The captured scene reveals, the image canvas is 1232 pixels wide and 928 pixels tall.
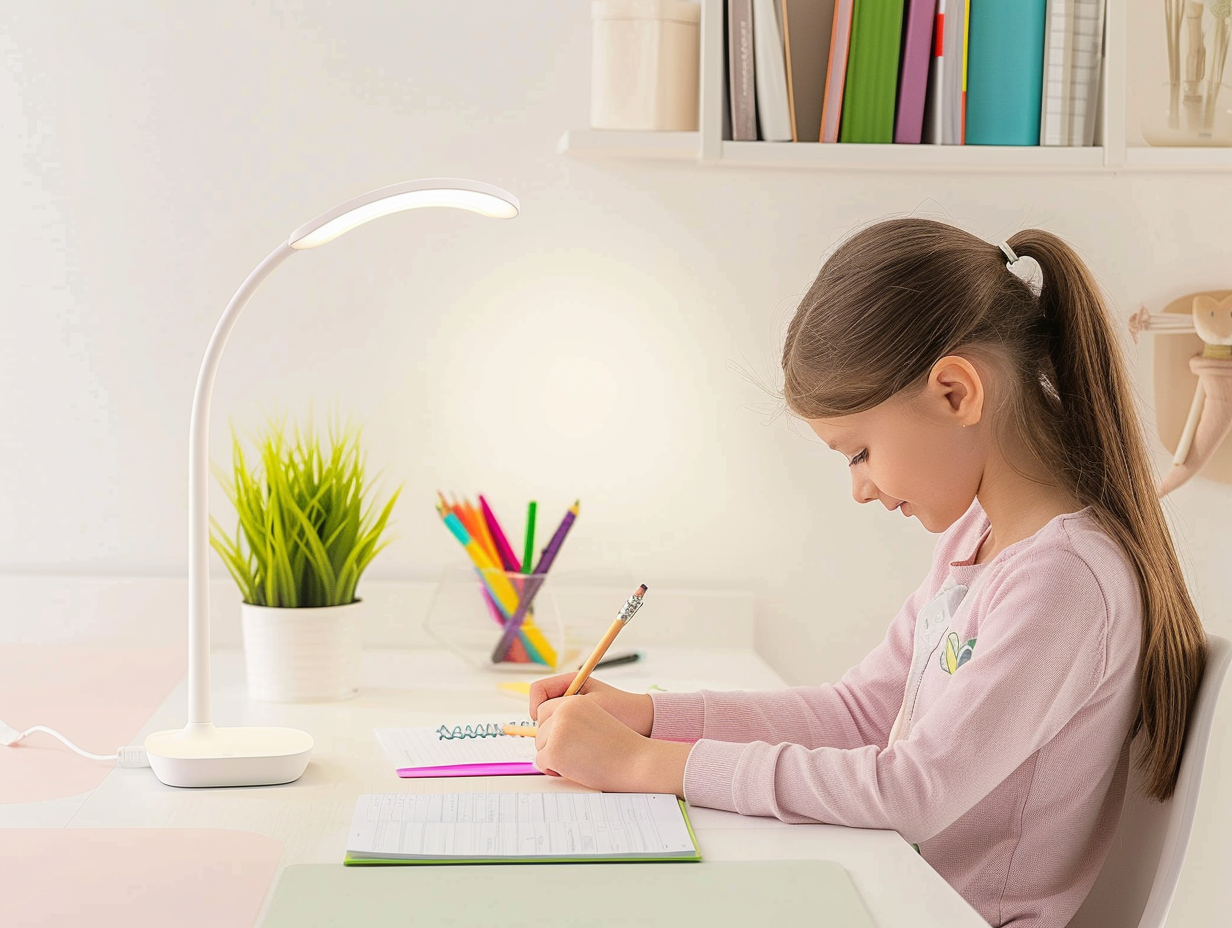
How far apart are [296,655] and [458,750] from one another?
28 cm

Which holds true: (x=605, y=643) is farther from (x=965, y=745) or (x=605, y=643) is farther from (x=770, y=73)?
(x=770, y=73)

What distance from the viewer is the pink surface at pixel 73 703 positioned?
963 millimetres

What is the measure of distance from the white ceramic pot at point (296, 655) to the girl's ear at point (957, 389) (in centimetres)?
65

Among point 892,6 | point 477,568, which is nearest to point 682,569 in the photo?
point 477,568

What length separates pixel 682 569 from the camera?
62.6 inches

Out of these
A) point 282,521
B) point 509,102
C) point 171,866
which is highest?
point 509,102

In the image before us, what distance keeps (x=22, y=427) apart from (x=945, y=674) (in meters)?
1.17

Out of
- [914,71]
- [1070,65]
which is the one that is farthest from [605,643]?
[1070,65]

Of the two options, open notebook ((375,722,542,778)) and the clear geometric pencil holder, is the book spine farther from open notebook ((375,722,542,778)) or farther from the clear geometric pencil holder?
open notebook ((375,722,542,778))

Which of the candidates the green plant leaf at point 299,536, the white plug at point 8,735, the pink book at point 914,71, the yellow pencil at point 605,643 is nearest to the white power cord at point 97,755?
the white plug at point 8,735

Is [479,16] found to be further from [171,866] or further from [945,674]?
[171,866]

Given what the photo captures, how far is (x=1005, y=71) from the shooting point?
4.59ft

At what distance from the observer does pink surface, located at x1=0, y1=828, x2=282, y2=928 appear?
0.69m

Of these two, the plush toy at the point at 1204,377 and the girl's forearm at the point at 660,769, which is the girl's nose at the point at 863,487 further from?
the plush toy at the point at 1204,377
